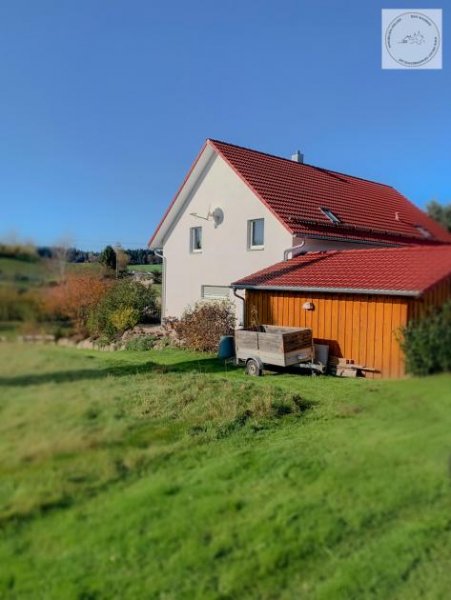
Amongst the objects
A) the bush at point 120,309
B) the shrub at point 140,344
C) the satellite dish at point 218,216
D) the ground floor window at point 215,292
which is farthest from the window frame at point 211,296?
the bush at point 120,309

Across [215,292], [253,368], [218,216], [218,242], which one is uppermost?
[218,216]

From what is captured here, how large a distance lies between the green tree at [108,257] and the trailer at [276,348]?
0.95 m

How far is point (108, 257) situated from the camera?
2.07 m

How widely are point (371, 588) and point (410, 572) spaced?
0.19m

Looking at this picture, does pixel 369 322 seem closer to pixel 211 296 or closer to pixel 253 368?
pixel 253 368

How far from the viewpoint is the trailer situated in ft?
7.49

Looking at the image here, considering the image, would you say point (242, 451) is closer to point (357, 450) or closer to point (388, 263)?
point (357, 450)

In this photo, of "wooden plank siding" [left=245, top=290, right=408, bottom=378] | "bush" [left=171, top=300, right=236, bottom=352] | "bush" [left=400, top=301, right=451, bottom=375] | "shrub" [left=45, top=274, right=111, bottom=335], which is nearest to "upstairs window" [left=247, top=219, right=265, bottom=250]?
"bush" [left=171, top=300, right=236, bottom=352]

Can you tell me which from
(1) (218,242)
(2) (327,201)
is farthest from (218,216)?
(2) (327,201)

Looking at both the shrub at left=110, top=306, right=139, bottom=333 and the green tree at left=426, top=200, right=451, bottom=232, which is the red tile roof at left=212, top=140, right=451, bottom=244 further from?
the shrub at left=110, top=306, right=139, bottom=333

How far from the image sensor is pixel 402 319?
1.61 meters

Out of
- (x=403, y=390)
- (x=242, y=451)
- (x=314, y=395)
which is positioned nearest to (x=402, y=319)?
(x=403, y=390)

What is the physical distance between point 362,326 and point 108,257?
43.4 inches

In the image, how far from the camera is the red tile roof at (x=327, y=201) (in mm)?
2982
